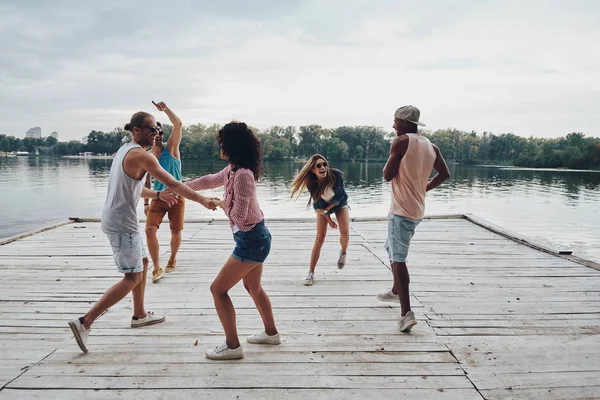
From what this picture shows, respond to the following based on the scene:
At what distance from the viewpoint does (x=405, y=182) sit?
3469 mm

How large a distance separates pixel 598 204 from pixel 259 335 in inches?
1185

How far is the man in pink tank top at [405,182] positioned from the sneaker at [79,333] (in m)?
2.48

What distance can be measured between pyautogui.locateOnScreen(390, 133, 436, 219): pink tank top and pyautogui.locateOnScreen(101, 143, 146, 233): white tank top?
2140 mm

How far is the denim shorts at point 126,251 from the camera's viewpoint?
10.1 ft

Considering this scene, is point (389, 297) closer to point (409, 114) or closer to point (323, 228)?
point (323, 228)

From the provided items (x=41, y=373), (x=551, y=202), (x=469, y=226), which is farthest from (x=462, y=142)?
(x=41, y=373)

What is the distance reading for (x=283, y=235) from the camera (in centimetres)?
745

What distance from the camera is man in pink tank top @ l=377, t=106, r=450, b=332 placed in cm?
340

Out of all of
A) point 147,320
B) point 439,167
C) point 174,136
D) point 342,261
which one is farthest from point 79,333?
point 439,167

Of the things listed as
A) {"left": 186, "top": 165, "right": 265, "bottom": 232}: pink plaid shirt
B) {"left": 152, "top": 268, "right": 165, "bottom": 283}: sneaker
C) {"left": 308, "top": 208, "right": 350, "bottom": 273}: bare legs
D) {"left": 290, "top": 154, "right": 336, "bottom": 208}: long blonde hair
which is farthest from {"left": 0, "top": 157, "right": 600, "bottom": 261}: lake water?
{"left": 186, "top": 165, "right": 265, "bottom": 232}: pink plaid shirt

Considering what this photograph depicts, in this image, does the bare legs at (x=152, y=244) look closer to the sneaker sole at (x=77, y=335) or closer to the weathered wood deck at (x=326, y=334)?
the weathered wood deck at (x=326, y=334)

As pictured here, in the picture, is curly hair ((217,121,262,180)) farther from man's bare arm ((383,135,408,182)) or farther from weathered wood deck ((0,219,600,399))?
weathered wood deck ((0,219,600,399))

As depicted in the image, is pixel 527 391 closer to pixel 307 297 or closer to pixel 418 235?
pixel 307 297

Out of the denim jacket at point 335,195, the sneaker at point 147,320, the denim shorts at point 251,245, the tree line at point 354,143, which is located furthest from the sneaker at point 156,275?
the tree line at point 354,143
